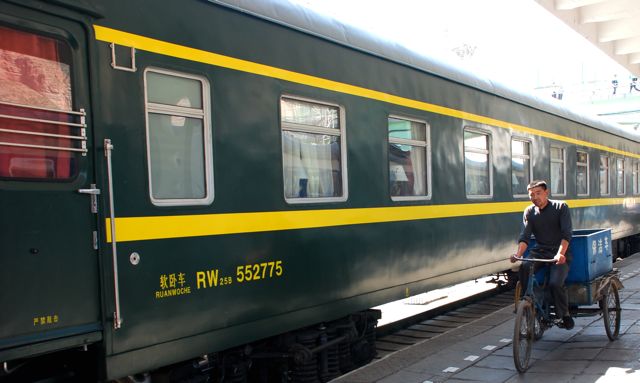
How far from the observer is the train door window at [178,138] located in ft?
11.8

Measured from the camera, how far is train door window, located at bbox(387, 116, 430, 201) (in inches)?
226

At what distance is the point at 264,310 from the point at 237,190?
918 millimetres

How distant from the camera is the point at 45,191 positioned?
3.02 metres

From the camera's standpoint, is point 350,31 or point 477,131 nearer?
point 350,31

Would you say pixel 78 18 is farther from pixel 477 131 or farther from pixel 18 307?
pixel 477 131

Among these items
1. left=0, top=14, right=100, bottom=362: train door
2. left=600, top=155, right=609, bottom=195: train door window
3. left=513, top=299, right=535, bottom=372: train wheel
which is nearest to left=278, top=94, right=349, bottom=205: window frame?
left=0, top=14, right=100, bottom=362: train door

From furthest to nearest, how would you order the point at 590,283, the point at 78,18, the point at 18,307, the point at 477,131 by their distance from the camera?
the point at 477,131, the point at 590,283, the point at 78,18, the point at 18,307

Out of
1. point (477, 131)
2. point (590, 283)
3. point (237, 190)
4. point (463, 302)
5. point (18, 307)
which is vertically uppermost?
point (477, 131)

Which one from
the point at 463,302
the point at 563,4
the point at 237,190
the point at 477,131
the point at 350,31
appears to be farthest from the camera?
the point at 563,4

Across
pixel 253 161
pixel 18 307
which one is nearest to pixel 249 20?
pixel 253 161

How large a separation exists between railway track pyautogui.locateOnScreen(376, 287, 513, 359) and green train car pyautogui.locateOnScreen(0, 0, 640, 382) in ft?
3.09

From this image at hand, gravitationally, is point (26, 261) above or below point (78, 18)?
below

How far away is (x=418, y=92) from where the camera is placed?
6.09 metres

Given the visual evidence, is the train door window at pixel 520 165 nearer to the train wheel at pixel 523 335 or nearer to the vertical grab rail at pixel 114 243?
the train wheel at pixel 523 335
